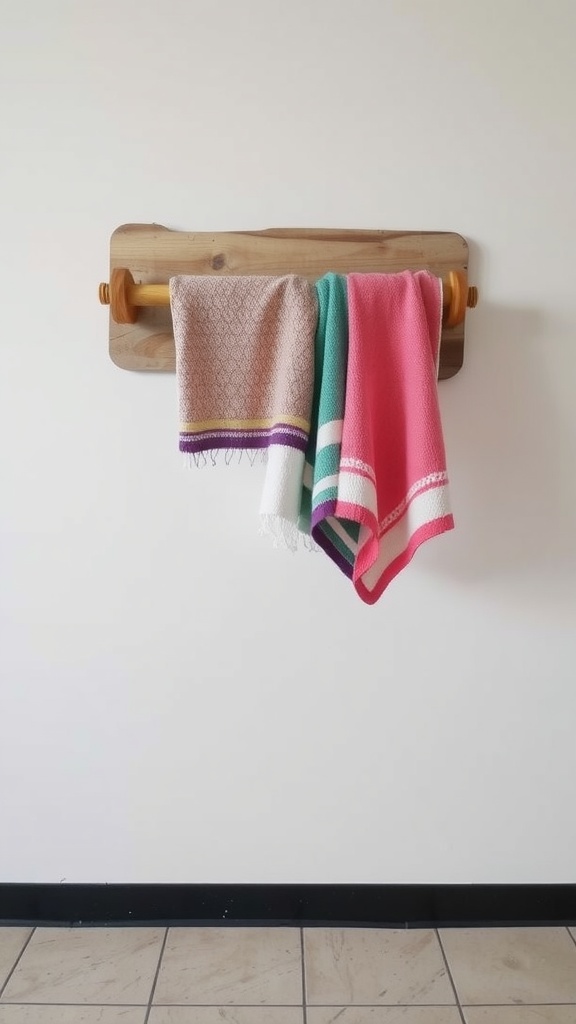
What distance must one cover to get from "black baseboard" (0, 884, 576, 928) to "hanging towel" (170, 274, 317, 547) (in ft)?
2.36

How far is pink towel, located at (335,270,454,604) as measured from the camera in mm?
948

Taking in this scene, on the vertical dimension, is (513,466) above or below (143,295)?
below

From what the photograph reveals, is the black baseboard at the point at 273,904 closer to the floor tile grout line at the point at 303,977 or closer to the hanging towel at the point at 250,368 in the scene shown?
the floor tile grout line at the point at 303,977

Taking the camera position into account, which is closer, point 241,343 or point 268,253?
point 241,343

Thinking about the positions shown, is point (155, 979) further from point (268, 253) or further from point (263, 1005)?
point (268, 253)

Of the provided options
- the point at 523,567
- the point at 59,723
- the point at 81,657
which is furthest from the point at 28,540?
the point at 523,567

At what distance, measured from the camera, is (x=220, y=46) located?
1.09 m

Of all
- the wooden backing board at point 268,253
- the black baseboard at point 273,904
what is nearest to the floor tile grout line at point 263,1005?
the black baseboard at point 273,904

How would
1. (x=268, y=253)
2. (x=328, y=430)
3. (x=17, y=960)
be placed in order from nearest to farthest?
(x=328, y=430)
(x=268, y=253)
(x=17, y=960)

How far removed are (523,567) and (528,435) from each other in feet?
0.75

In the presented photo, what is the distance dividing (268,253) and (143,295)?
22 centimetres

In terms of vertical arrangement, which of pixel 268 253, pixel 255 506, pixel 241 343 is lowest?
pixel 255 506

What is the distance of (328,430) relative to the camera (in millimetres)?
957

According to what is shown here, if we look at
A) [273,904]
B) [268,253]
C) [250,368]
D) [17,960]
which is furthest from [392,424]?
[17,960]
